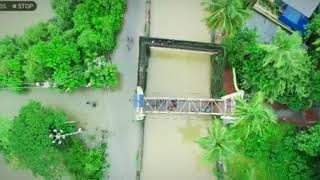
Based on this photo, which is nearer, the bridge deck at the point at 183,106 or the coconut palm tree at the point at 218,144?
the coconut palm tree at the point at 218,144

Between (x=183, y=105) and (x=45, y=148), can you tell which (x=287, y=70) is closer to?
(x=183, y=105)

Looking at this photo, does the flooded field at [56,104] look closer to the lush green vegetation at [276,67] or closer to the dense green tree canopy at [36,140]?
the dense green tree canopy at [36,140]

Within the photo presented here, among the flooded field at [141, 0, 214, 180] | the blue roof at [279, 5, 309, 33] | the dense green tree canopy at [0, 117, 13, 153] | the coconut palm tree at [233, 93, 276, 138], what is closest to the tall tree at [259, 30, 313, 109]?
the coconut palm tree at [233, 93, 276, 138]

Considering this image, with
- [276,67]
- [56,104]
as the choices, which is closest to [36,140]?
[56,104]

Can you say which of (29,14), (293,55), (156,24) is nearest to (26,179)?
(29,14)

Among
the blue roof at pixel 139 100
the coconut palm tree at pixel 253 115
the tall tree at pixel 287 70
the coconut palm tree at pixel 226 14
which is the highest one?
the coconut palm tree at pixel 226 14

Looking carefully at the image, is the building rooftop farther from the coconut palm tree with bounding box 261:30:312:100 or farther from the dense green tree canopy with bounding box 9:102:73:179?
the dense green tree canopy with bounding box 9:102:73:179
